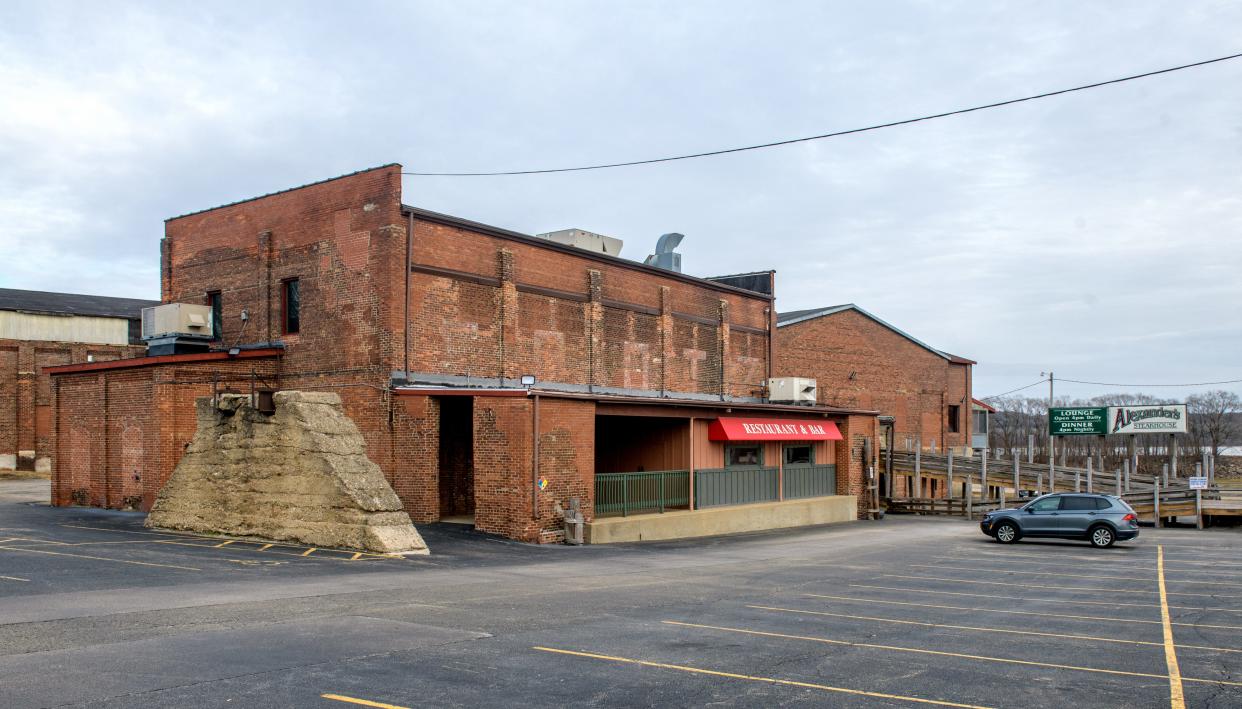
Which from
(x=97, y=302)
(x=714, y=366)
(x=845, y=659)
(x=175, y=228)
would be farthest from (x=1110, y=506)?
(x=97, y=302)

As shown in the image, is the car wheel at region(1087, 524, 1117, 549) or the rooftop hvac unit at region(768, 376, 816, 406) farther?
the rooftop hvac unit at region(768, 376, 816, 406)

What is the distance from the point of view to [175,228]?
3222cm

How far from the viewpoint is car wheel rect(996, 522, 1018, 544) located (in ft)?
91.8

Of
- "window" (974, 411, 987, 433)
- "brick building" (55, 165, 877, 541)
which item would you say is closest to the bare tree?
"window" (974, 411, 987, 433)

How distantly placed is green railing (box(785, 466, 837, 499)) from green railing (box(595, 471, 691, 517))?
6.59 metres

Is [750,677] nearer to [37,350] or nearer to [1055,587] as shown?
[1055,587]

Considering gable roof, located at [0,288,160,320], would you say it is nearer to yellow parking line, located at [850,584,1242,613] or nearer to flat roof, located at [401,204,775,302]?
flat roof, located at [401,204,775,302]

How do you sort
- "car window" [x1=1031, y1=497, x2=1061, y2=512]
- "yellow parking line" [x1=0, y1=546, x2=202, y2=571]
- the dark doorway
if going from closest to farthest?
"yellow parking line" [x1=0, y1=546, x2=202, y2=571]
the dark doorway
"car window" [x1=1031, y1=497, x2=1061, y2=512]

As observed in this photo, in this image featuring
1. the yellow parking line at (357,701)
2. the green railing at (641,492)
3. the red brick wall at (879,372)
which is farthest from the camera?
the red brick wall at (879,372)

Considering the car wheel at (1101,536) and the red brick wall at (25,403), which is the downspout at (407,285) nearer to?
the car wheel at (1101,536)

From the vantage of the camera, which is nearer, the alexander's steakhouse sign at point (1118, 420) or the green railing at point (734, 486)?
the green railing at point (734, 486)

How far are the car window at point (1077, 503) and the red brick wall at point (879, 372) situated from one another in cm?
1748

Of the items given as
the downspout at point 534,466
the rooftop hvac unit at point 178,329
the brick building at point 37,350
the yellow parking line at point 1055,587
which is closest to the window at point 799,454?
the downspout at point 534,466

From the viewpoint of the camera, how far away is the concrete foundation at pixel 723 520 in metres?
25.2
